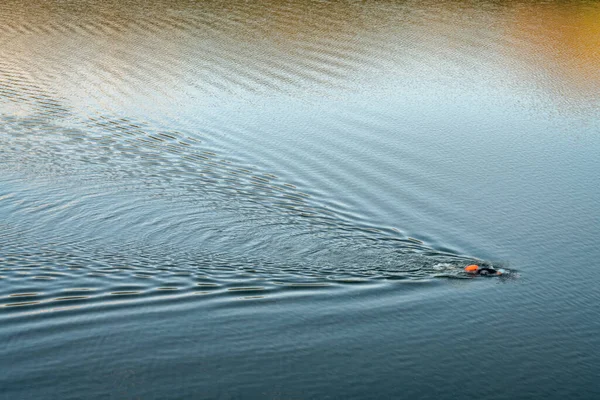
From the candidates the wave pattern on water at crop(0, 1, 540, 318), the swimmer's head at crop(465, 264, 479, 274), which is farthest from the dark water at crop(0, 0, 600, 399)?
the swimmer's head at crop(465, 264, 479, 274)

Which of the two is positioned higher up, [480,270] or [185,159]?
[185,159]

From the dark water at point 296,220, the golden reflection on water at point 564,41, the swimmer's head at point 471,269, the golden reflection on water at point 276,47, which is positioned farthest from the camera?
the golden reflection on water at point 564,41

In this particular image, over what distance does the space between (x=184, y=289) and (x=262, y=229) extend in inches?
92.4

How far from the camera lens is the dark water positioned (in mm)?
11086

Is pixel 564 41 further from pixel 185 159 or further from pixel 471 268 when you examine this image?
pixel 471 268

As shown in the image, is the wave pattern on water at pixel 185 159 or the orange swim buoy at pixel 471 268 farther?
the orange swim buoy at pixel 471 268

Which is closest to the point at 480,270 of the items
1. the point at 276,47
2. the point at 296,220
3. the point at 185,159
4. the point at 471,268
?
the point at 471,268

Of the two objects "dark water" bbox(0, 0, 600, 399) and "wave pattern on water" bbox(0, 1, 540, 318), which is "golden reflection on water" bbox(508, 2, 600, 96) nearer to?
"dark water" bbox(0, 0, 600, 399)

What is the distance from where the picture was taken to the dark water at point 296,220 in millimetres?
11086

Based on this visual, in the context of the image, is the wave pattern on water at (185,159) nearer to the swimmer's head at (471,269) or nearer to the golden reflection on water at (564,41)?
the swimmer's head at (471,269)

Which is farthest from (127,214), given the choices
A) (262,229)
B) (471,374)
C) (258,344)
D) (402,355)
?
(471,374)

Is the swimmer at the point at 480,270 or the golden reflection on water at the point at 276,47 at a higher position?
the golden reflection on water at the point at 276,47

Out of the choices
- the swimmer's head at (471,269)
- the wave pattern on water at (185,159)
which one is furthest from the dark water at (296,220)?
the swimmer's head at (471,269)

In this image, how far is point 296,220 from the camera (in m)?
14.7
